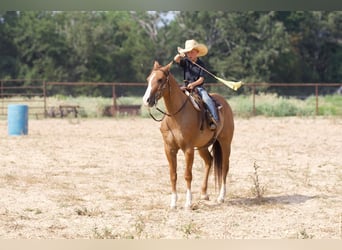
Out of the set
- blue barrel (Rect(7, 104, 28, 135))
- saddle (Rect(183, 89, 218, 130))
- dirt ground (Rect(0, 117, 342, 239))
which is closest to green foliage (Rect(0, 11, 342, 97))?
blue barrel (Rect(7, 104, 28, 135))

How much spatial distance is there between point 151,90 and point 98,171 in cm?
329

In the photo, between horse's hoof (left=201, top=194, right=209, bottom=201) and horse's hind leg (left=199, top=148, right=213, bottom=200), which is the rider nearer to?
horse's hind leg (left=199, top=148, right=213, bottom=200)

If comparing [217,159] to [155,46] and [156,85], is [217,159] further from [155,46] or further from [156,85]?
[155,46]

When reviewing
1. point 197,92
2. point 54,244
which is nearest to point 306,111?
point 197,92

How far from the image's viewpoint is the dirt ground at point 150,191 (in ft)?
17.1

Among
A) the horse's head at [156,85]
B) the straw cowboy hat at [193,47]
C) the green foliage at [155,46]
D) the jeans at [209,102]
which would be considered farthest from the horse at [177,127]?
the green foliage at [155,46]

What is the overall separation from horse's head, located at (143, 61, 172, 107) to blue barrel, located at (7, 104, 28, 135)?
27.6ft

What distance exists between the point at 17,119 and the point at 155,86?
8.61m

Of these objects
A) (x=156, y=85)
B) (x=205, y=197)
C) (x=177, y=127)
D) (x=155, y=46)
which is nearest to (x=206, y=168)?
(x=205, y=197)

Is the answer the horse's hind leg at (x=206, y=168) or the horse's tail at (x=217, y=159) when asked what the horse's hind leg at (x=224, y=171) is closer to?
the horse's tail at (x=217, y=159)

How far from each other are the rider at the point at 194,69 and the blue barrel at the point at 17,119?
8.10m

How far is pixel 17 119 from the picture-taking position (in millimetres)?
13719

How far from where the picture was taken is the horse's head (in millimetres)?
5609

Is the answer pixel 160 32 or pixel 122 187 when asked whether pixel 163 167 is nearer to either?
pixel 122 187
